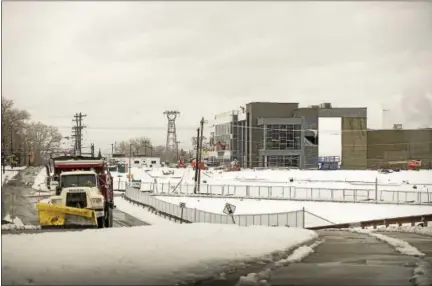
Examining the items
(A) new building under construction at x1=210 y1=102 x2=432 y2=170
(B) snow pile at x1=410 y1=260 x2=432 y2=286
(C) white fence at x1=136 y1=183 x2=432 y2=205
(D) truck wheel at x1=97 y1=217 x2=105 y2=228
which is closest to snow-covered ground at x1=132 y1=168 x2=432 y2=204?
(C) white fence at x1=136 y1=183 x2=432 y2=205

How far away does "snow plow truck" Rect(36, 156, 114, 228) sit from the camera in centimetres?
1099

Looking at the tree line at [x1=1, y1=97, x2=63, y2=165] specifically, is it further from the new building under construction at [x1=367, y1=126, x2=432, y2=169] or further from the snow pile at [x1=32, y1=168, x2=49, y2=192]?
the new building under construction at [x1=367, y1=126, x2=432, y2=169]

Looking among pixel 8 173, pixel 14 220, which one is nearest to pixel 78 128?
pixel 8 173

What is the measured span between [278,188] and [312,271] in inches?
164

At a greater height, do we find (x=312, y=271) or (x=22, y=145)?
(x=22, y=145)

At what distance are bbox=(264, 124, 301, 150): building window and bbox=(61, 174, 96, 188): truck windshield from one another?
4543 millimetres

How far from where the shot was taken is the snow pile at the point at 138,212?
469 inches

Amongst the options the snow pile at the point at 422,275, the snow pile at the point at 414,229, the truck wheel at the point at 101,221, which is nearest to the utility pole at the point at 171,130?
the truck wheel at the point at 101,221

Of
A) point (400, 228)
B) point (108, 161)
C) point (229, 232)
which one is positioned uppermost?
point (108, 161)

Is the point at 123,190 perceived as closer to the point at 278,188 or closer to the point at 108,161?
the point at 108,161

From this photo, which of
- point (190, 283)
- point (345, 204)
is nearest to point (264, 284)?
point (190, 283)

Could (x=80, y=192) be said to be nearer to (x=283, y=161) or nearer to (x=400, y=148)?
(x=283, y=161)

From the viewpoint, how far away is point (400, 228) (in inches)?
784

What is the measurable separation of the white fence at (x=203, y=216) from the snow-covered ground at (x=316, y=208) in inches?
6.0
